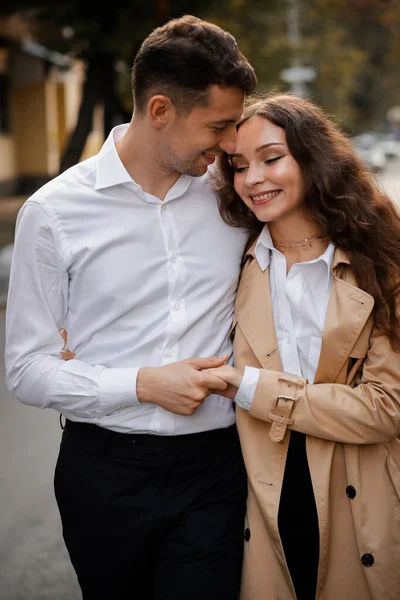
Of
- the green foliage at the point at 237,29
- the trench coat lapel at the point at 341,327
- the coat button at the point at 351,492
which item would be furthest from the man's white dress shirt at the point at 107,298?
the green foliage at the point at 237,29

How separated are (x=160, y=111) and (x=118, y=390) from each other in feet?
3.19

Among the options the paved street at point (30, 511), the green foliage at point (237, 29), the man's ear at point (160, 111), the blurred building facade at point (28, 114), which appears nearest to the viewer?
the man's ear at point (160, 111)

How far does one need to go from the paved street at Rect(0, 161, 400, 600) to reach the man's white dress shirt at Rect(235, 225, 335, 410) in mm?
646

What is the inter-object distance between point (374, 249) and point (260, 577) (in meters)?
1.18

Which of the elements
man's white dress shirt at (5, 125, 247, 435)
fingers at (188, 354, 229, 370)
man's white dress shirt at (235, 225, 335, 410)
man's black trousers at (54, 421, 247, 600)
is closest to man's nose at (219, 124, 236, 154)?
man's white dress shirt at (5, 125, 247, 435)

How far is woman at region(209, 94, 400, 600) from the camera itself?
2.49 m

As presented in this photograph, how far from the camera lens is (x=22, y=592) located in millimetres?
3832

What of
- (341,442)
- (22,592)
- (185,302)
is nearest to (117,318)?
(185,302)

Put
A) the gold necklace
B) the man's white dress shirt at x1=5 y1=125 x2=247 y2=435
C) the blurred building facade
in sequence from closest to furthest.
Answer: the man's white dress shirt at x1=5 y1=125 x2=247 y2=435 < the gold necklace < the blurred building facade

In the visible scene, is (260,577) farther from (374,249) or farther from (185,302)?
(374,249)

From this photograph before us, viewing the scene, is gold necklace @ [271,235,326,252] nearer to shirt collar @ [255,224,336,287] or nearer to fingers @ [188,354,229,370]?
shirt collar @ [255,224,336,287]

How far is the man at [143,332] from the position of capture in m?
2.53

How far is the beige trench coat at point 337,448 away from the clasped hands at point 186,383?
118mm

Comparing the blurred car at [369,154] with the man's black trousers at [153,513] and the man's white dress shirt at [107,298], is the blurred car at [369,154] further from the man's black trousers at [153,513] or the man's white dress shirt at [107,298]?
the man's black trousers at [153,513]
